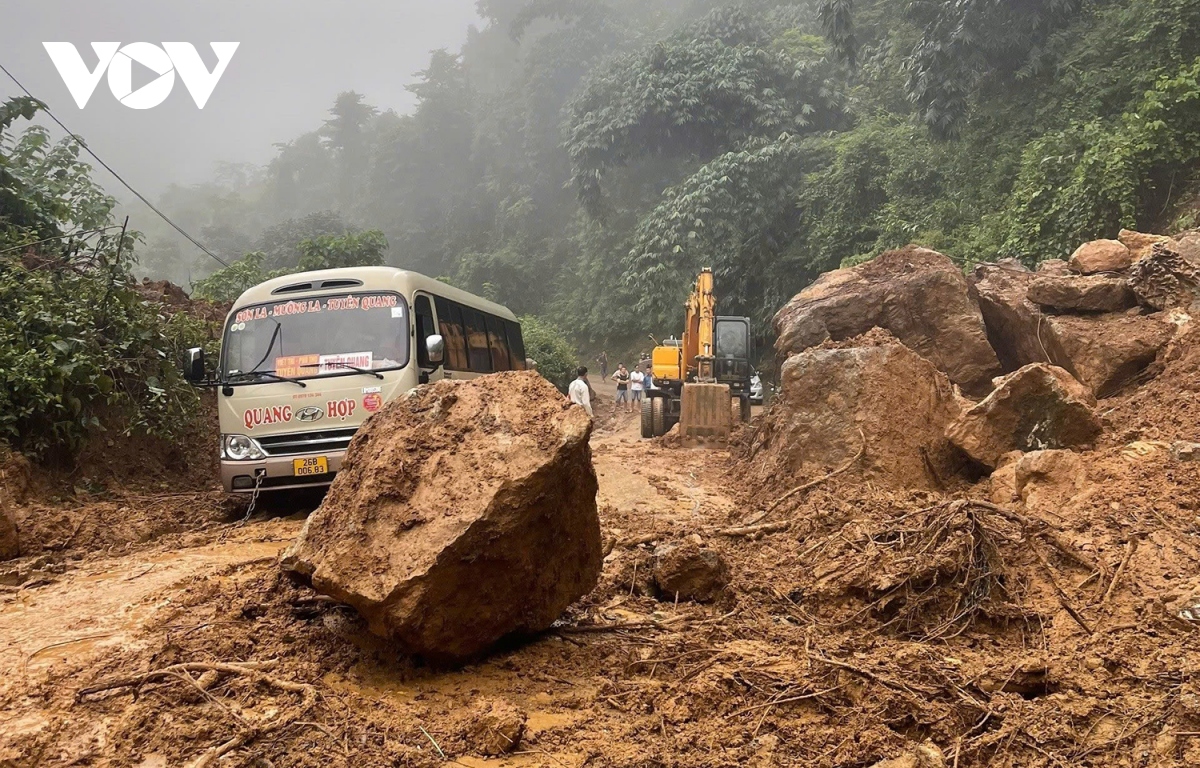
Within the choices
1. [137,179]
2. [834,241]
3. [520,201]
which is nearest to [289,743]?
[834,241]

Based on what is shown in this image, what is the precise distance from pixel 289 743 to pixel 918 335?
10.3 meters

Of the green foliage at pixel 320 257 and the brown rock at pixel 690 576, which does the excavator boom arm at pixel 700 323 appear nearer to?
the green foliage at pixel 320 257

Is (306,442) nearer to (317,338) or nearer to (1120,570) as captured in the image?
(317,338)

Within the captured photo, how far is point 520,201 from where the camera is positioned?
1753 inches

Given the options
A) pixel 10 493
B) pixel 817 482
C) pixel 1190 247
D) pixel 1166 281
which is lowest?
pixel 817 482

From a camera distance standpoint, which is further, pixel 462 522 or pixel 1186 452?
pixel 1186 452

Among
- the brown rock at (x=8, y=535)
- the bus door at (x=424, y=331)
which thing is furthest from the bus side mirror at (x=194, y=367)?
the bus door at (x=424, y=331)

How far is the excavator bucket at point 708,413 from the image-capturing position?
13953 millimetres

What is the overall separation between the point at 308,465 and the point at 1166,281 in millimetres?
9139

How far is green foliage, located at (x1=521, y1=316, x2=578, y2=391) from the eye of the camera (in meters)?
28.2

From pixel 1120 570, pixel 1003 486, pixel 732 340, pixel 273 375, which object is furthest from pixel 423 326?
pixel 732 340

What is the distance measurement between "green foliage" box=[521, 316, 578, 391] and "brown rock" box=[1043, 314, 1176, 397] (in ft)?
63.2

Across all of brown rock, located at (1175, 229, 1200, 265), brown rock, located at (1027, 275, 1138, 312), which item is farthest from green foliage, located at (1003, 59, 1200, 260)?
brown rock, located at (1027, 275, 1138, 312)

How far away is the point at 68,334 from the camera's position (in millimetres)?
8859
